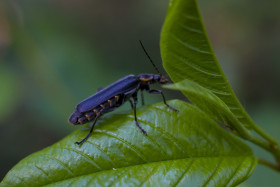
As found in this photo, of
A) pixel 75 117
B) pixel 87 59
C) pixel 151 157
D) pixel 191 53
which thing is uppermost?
pixel 191 53

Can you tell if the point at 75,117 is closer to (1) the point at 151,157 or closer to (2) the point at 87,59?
(1) the point at 151,157

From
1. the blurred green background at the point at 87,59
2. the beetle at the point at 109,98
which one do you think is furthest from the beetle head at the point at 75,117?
the blurred green background at the point at 87,59

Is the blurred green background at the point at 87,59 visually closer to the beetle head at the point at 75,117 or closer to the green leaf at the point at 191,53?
the beetle head at the point at 75,117

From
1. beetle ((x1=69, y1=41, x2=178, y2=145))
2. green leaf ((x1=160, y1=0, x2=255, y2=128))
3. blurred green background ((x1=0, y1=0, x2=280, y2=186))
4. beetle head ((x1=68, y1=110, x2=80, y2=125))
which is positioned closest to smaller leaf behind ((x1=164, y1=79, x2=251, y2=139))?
green leaf ((x1=160, y1=0, x2=255, y2=128))

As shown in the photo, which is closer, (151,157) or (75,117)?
(151,157)

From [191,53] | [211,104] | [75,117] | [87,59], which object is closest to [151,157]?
[211,104]

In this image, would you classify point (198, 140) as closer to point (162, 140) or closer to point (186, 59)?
point (162, 140)
